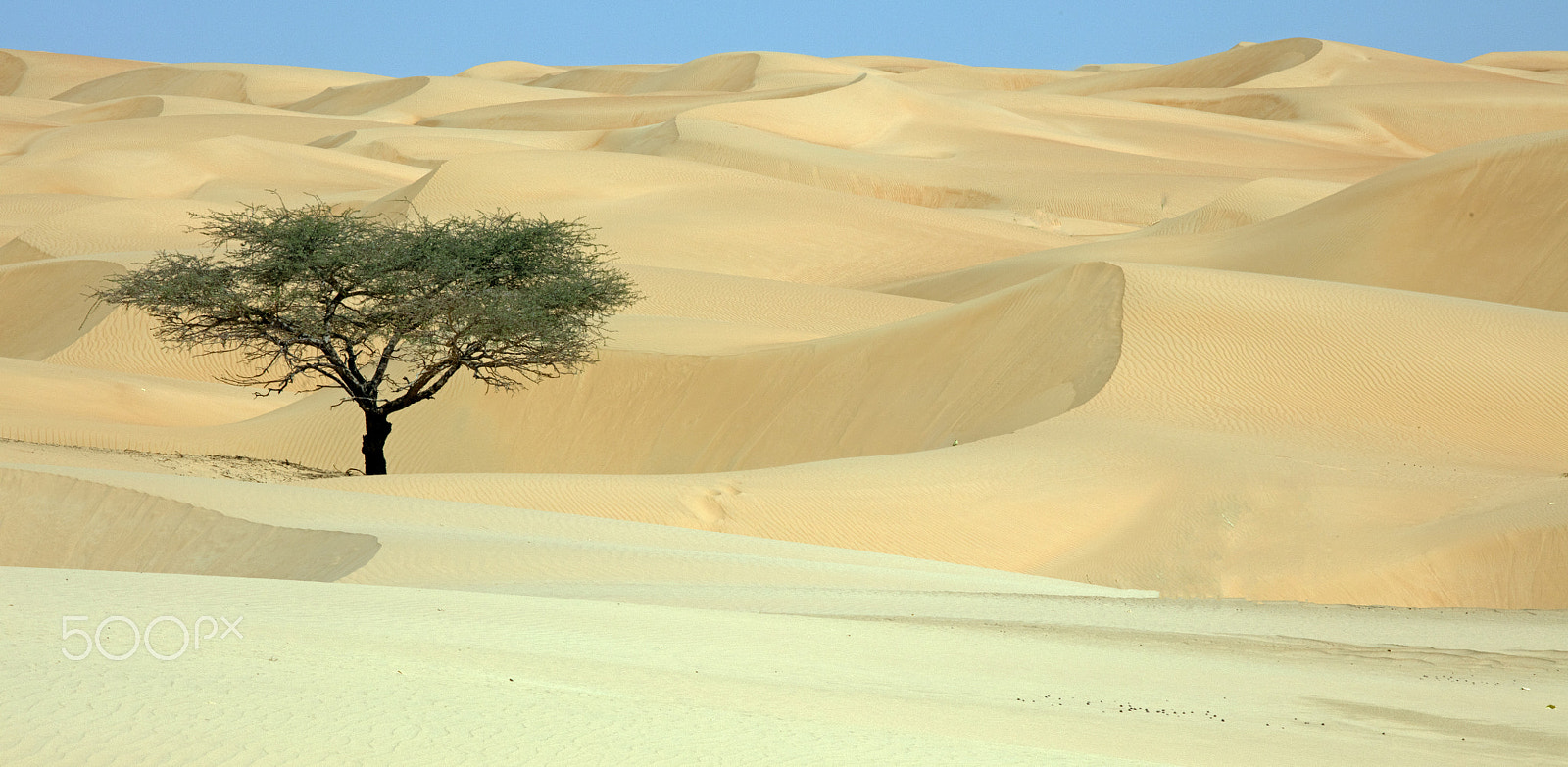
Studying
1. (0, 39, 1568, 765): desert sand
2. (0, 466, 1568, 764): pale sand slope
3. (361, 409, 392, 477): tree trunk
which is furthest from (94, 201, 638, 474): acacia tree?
(0, 466, 1568, 764): pale sand slope

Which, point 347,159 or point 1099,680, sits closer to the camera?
point 1099,680

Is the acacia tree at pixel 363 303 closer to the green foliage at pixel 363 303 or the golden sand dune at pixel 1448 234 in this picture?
the green foliage at pixel 363 303

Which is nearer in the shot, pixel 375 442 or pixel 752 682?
pixel 752 682

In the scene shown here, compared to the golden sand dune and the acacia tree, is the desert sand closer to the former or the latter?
the golden sand dune

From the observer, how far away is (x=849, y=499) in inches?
567

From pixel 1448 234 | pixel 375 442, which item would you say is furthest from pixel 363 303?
pixel 1448 234

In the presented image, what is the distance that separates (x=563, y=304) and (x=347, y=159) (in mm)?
39054

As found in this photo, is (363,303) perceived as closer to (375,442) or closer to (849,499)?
(375,442)

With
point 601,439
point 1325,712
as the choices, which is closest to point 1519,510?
point 1325,712

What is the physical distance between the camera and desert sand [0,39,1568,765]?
5.01 m

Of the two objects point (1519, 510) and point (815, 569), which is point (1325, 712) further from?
point (1519, 510)

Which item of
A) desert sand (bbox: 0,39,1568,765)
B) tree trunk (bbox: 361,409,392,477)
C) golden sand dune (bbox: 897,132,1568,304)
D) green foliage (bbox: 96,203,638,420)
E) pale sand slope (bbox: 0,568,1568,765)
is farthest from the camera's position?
golden sand dune (bbox: 897,132,1568,304)

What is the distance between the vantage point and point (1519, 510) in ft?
42.6

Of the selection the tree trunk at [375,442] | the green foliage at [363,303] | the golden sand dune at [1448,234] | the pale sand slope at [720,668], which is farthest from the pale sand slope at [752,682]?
the golden sand dune at [1448,234]
